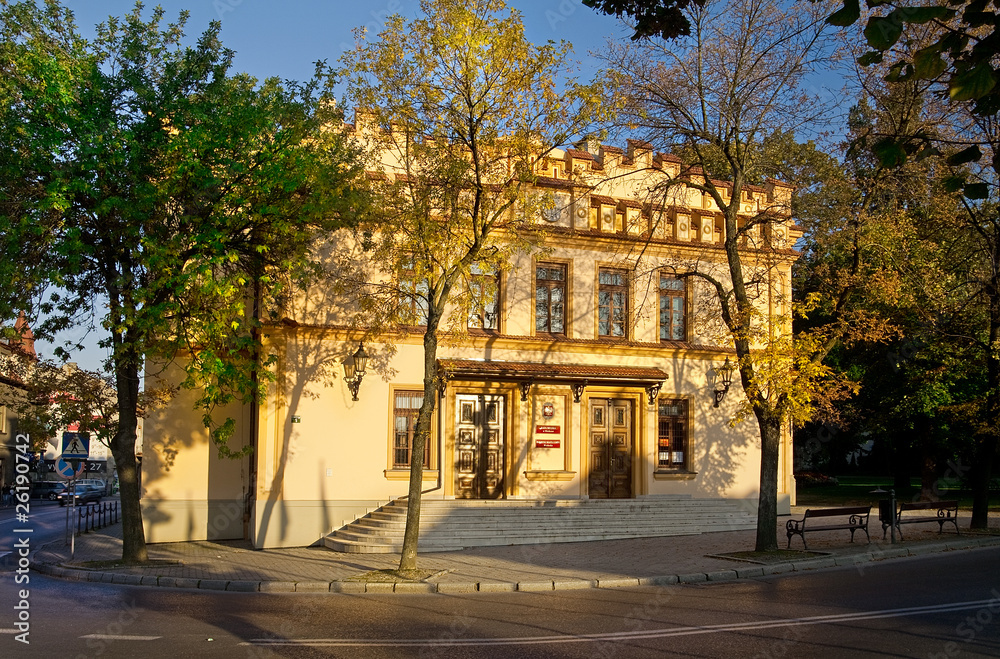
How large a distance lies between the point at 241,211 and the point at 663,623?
11679mm

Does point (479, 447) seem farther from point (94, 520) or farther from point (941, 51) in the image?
point (941, 51)

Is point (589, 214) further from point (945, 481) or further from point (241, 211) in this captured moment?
point (945, 481)

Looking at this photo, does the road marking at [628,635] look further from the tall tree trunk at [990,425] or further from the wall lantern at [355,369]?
the wall lantern at [355,369]

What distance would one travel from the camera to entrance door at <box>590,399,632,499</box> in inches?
939

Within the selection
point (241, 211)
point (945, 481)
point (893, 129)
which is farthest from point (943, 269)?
point (945, 481)

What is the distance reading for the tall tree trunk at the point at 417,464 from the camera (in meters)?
15.3

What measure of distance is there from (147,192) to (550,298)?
38.0 feet

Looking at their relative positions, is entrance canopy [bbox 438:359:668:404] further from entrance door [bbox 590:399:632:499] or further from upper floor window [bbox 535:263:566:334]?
upper floor window [bbox 535:263:566:334]

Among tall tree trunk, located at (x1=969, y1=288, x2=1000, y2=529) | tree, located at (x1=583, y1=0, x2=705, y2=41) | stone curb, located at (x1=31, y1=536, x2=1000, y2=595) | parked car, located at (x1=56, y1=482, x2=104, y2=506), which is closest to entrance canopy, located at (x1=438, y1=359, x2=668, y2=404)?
stone curb, located at (x1=31, y1=536, x2=1000, y2=595)

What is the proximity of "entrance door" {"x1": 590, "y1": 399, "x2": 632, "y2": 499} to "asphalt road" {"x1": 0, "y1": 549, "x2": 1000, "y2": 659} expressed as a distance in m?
8.79

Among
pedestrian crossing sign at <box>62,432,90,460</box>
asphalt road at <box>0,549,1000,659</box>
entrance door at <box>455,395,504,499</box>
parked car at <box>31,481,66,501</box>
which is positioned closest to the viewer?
asphalt road at <box>0,549,1000,659</box>

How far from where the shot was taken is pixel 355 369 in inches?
827

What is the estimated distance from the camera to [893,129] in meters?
17.9

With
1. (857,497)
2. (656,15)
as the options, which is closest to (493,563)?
(656,15)
